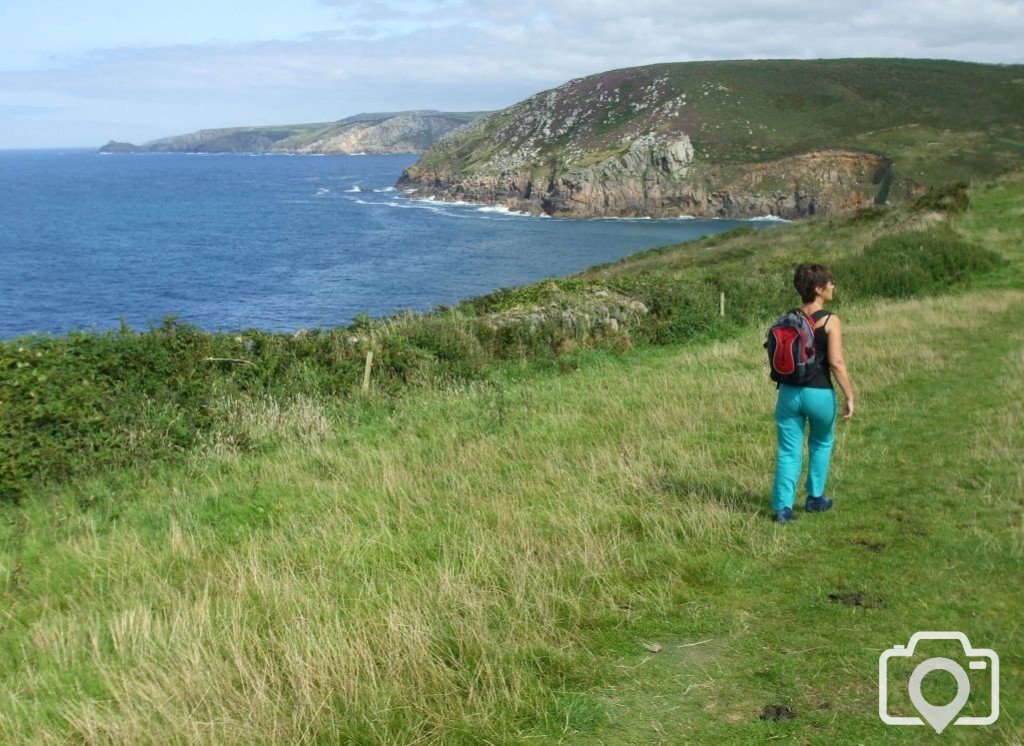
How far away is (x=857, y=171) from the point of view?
10188cm

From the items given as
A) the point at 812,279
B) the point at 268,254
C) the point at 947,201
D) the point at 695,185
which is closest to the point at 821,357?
the point at 812,279

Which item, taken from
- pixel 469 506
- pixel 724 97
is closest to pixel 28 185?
pixel 724 97

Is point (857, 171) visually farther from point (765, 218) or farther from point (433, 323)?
point (433, 323)

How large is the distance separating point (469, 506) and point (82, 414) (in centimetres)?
604

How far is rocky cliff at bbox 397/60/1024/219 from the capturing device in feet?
338

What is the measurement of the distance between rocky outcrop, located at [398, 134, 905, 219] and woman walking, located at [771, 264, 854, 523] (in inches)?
3912

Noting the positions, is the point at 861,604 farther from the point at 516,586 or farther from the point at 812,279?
the point at 812,279

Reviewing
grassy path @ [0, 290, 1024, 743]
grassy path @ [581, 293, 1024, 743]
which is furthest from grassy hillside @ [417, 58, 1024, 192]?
grassy path @ [0, 290, 1024, 743]

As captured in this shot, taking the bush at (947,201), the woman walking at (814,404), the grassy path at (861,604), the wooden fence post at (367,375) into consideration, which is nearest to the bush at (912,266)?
the bush at (947,201)

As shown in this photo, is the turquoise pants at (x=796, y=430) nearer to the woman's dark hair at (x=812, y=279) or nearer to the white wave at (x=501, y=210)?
the woman's dark hair at (x=812, y=279)

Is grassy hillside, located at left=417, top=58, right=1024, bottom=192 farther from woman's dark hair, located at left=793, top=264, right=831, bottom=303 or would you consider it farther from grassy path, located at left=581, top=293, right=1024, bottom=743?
woman's dark hair, located at left=793, top=264, right=831, bottom=303

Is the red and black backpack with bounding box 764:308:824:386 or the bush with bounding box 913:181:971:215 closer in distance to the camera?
the red and black backpack with bounding box 764:308:824:386

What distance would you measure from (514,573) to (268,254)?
237 feet

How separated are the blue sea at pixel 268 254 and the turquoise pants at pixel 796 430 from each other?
24.6 metres
